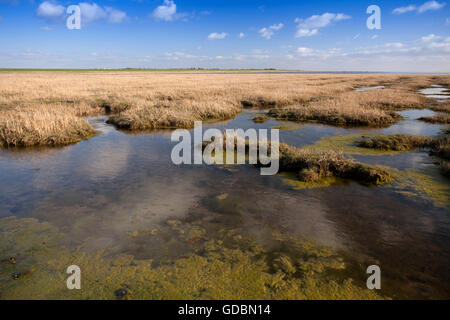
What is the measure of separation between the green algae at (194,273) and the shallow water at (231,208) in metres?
0.32

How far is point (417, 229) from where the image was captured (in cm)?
590

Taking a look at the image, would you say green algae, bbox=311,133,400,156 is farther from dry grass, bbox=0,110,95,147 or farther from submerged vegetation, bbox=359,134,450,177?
dry grass, bbox=0,110,95,147

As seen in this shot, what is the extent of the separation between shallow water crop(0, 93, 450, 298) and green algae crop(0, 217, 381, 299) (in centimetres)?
32

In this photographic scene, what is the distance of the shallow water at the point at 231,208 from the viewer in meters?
5.09

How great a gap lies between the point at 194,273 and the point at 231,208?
8.41 ft

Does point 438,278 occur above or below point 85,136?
A: below

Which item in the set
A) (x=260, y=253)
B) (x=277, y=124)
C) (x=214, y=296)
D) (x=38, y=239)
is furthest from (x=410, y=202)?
(x=277, y=124)

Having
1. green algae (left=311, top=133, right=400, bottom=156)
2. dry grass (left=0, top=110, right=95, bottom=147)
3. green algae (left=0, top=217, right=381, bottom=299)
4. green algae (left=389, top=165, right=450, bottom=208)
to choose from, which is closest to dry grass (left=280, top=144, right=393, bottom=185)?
green algae (left=389, top=165, right=450, bottom=208)

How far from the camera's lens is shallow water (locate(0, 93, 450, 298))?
5086 millimetres

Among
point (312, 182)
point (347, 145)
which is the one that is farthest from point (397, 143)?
point (312, 182)

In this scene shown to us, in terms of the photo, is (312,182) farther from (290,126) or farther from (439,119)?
(439,119)

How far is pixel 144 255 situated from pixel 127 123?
14.1 metres

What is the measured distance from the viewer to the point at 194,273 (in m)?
4.54

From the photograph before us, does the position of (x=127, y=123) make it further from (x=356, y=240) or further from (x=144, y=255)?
(x=356, y=240)
